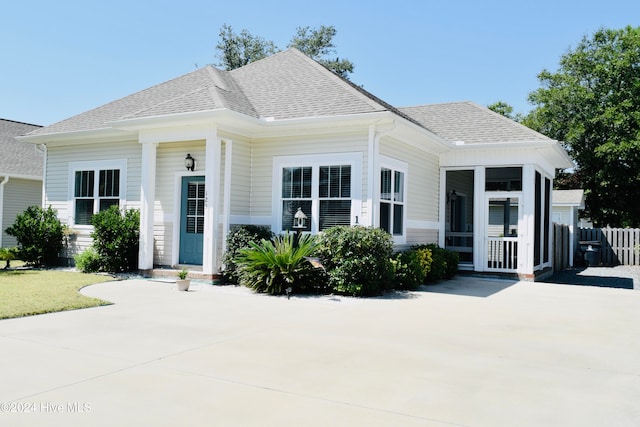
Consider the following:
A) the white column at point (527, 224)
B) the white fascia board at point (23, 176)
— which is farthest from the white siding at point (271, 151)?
the white fascia board at point (23, 176)

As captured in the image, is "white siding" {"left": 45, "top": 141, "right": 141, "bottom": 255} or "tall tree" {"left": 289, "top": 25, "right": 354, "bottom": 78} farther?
"tall tree" {"left": 289, "top": 25, "right": 354, "bottom": 78}

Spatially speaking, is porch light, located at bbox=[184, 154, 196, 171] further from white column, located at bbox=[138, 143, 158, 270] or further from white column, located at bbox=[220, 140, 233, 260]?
white column, located at bbox=[220, 140, 233, 260]

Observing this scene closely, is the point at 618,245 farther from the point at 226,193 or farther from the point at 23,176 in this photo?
the point at 23,176

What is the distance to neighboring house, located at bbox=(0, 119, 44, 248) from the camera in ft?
60.8

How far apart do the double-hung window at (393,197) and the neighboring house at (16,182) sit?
13.0 m

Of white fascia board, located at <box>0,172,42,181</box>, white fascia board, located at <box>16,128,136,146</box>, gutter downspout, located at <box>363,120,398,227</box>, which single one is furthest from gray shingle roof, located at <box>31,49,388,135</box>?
white fascia board, located at <box>0,172,42,181</box>

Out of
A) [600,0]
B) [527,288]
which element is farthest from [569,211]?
[527,288]

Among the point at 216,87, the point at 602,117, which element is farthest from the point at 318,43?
the point at 216,87

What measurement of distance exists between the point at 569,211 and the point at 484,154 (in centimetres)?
1204

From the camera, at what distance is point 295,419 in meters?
3.51

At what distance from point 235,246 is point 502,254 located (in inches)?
281

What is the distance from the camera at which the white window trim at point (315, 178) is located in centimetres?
1070

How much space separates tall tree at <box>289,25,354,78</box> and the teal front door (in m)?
23.8

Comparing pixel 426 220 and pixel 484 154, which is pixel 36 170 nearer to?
pixel 426 220
